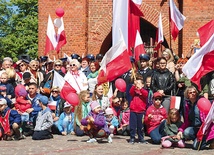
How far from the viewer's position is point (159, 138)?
400 inches

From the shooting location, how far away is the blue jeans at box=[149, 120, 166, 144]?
10.2 metres

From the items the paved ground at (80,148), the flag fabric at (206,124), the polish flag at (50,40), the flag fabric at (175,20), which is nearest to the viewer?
the paved ground at (80,148)

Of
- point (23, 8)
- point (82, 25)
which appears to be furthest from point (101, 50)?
point (23, 8)

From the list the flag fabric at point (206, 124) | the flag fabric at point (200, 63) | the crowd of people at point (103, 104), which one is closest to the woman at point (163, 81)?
the crowd of people at point (103, 104)

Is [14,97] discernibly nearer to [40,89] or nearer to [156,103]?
[40,89]

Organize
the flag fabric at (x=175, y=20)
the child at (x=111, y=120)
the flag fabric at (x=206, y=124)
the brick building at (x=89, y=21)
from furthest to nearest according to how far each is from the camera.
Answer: the brick building at (x=89, y=21) → the flag fabric at (x=175, y=20) → the child at (x=111, y=120) → the flag fabric at (x=206, y=124)

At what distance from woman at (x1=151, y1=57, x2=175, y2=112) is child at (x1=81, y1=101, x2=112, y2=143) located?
1.39 meters

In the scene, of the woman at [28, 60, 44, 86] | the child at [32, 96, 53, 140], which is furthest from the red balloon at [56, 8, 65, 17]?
the child at [32, 96, 53, 140]

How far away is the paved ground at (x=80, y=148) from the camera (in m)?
8.97

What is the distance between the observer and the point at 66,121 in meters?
11.7

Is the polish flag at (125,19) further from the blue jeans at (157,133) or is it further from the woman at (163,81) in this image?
the blue jeans at (157,133)

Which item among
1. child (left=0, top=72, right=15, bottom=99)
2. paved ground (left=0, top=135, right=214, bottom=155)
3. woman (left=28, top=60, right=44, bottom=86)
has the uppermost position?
woman (left=28, top=60, right=44, bottom=86)

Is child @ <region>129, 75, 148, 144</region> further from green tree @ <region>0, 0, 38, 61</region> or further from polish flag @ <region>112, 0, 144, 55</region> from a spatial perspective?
green tree @ <region>0, 0, 38, 61</region>

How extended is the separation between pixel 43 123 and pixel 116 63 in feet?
7.33
